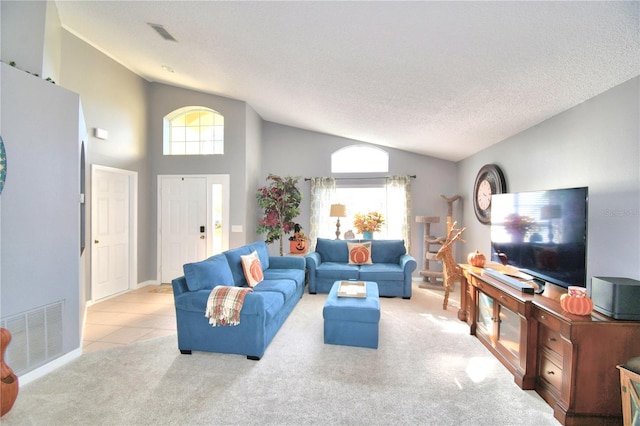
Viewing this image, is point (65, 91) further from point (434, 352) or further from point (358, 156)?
point (358, 156)

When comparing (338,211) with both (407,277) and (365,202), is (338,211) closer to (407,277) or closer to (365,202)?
(365,202)

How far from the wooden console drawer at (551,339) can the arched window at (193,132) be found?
5.07m

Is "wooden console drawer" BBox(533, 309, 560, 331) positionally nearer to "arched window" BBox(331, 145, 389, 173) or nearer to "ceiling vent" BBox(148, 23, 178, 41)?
"arched window" BBox(331, 145, 389, 173)

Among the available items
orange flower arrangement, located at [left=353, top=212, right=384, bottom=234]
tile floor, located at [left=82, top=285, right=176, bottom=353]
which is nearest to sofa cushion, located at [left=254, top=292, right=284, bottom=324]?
tile floor, located at [left=82, top=285, right=176, bottom=353]

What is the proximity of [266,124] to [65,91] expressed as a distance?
3725mm

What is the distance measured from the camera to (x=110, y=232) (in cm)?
465

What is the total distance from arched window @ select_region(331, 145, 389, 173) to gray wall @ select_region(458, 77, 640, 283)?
2905 mm

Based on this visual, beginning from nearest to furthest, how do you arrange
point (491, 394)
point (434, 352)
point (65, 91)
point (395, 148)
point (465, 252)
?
point (491, 394) < point (65, 91) < point (434, 352) < point (465, 252) < point (395, 148)

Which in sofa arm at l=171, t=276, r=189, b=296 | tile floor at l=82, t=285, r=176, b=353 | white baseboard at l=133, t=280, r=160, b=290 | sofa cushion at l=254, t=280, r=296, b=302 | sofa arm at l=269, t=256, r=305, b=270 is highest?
sofa arm at l=171, t=276, r=189, b=296

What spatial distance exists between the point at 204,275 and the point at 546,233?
2990mm

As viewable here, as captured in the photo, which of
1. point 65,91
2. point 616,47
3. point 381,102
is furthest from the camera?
point 381,102

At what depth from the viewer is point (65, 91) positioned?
2631mm

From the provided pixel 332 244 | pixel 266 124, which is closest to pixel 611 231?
pixel 332 244

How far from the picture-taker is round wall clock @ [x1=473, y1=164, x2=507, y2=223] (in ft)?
12.8
